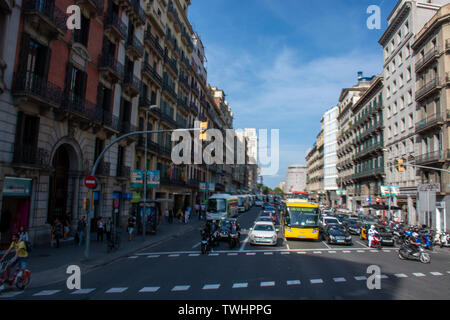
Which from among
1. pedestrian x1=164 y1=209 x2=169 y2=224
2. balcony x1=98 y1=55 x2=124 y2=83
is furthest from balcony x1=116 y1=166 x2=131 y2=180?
pedestrian x1=164 y1=209 x2=169 y2=224

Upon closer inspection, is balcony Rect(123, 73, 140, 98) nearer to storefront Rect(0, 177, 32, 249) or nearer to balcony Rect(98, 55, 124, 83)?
balcony Rect(98, 55, 124, 83)

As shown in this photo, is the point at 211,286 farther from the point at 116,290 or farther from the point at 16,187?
the point at 16,187

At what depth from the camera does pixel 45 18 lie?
1694 centimetres

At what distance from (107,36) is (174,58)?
18272mm

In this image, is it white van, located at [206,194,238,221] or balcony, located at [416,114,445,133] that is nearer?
balcony, located at [416,114,445,133]

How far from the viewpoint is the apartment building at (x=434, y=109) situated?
31.0m

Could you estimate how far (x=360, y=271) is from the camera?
12.9 metres

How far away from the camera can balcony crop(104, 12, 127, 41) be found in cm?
2455

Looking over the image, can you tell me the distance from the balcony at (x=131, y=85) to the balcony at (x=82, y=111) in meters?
5.08

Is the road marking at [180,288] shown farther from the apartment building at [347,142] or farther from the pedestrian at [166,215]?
the apartment building at [347,142]

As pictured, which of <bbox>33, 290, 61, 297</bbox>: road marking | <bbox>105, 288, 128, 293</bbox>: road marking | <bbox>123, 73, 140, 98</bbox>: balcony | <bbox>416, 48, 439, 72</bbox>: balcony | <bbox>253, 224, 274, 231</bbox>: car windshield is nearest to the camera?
<bbox>33, 290, 61, 297</bbox>: road marking

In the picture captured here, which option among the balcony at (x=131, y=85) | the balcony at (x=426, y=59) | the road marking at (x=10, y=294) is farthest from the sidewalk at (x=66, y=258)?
the balcony at (x=426, y=59)
